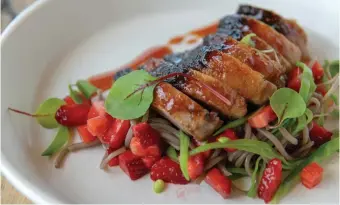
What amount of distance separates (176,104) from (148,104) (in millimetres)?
232

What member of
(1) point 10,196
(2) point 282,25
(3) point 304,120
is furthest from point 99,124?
(2) point 282,25

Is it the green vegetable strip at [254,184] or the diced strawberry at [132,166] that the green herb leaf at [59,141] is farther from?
the green vegetable strip at [254,184]

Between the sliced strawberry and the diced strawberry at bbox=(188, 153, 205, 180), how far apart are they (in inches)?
11.4

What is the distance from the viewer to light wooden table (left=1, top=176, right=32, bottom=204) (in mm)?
3775

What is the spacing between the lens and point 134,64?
495 cm

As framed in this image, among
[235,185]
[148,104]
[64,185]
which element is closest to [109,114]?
[148,104]

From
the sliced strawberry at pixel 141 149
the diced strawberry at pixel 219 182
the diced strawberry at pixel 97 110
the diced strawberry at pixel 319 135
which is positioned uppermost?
the diced strawberry at pixel 97 110

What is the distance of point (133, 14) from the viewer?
5.44m

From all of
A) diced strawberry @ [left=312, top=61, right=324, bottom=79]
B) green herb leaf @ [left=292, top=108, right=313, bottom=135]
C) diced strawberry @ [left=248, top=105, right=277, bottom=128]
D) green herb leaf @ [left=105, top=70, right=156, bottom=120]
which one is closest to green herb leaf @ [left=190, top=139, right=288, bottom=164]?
diced strawberry @ [left=248, top=105, right=277, bottom=128]

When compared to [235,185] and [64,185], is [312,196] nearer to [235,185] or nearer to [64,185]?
[235,185]

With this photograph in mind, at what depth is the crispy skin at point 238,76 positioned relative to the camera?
3770 millimetres

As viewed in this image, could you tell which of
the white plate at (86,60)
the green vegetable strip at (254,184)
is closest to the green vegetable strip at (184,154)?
the white plate at (86,60)

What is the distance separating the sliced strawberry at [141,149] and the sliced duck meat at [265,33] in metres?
1.29

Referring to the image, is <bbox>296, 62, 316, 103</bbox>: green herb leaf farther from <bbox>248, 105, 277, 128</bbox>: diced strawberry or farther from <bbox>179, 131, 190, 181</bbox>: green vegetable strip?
<bbox>179, 131, 190, 181</bbox>: green vegetable strip
